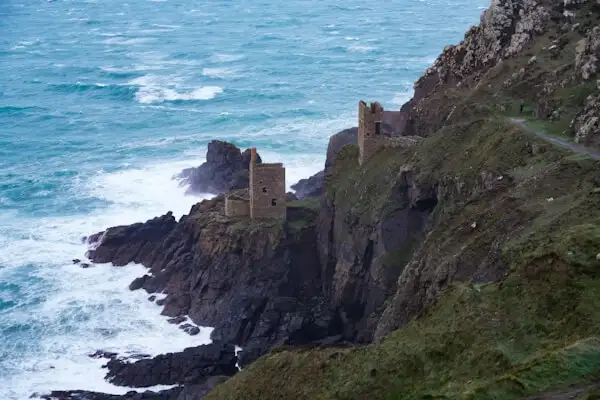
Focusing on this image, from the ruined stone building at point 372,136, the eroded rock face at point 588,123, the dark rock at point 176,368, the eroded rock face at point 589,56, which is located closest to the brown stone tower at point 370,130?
the ruined stone building at point 372,136

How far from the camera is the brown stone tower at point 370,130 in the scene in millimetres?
60250

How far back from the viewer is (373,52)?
146 meters

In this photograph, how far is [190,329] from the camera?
59.8 meters

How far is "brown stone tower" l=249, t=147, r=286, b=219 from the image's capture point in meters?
62.2

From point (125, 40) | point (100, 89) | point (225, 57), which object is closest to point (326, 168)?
point (100, 89)

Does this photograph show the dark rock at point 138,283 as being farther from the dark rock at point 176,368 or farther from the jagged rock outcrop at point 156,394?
the jagged rock outcrop at point 156,394

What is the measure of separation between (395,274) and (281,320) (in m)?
7.38

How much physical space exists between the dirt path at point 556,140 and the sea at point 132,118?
66.4 ft

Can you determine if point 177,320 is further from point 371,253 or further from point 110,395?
Answer: point 371,253

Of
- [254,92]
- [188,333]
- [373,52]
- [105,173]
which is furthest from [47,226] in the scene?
[373,52]

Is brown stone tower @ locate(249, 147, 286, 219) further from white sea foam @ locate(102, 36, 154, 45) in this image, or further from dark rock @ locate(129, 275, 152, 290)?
white sea foam @ locate(102, 36, 154, 45)

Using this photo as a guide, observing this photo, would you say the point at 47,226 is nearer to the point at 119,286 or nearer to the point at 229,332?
the point at 119,286

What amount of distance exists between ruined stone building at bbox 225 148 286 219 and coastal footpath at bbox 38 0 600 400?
793mm

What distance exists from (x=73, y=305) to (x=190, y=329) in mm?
8628
